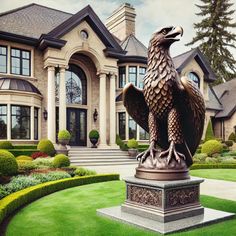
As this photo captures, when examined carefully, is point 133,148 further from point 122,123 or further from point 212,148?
point 212,148

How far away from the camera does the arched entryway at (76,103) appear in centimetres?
2325

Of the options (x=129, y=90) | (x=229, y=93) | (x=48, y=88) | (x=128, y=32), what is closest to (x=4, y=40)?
(x=48, y=88)

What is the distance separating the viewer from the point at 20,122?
19.7 meters

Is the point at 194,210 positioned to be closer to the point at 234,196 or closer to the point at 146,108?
the point at 146,108

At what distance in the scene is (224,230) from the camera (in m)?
5.31

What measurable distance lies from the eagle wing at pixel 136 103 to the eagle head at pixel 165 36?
0.94m

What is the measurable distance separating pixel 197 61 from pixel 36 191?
24.4 m

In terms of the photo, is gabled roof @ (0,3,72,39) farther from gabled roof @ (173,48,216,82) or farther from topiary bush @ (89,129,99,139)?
gabled roof @ (173,48,216,82)

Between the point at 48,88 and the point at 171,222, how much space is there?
16.5m

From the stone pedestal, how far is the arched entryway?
17690 millimetres

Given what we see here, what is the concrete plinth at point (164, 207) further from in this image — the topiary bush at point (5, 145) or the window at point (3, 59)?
the window at point (3, 59)

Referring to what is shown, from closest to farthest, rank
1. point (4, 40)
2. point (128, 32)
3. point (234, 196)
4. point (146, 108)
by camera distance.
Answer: point (146, 108), point (234, 196), point (4, 40), point (128, 32)

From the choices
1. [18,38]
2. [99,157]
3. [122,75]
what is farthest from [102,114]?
[18,38]

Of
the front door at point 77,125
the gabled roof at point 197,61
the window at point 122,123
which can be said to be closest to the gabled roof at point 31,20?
the front door at point 77,125
